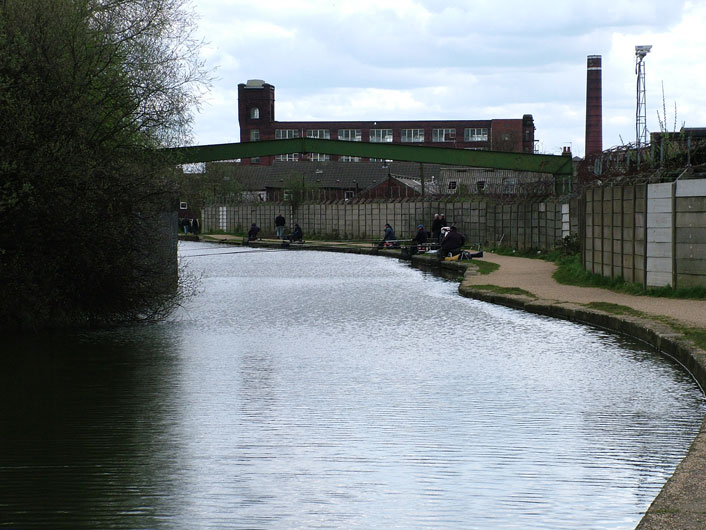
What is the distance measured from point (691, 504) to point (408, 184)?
245 feet

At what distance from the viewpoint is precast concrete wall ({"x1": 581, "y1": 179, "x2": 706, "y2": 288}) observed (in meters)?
16.7

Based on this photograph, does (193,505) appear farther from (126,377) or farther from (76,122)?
(76,122)

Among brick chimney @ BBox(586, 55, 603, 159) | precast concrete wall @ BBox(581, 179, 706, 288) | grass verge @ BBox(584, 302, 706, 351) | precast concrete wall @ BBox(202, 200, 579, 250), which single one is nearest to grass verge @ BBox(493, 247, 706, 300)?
precast concrete wall @ BBox(581, 179, 706, 288)

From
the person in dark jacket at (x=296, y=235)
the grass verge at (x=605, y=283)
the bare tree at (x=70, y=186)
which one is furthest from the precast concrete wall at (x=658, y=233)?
the person in dark jacket at (x=296, y=235)

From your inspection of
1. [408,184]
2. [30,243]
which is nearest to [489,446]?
[30,243]

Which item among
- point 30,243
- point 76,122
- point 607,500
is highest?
point 76,122

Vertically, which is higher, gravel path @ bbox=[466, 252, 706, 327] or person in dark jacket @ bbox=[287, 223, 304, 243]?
person in dark jacket @ bbox=[287, 223, 304, 243]

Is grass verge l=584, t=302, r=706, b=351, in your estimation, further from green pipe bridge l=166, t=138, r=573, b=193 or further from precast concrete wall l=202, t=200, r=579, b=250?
green pipe bridge l=166, t=138, r=573, b=193

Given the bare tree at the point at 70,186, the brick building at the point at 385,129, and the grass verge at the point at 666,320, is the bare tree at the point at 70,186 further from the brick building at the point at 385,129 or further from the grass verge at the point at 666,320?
the brick building at the point at 385,129

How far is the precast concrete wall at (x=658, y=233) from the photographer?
54.6 feet

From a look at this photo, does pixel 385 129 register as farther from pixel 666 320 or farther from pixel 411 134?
pixel 666 320

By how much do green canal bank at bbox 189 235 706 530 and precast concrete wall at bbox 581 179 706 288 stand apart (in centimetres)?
64

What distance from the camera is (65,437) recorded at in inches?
304

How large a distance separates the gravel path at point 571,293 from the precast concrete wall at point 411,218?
5.18m
